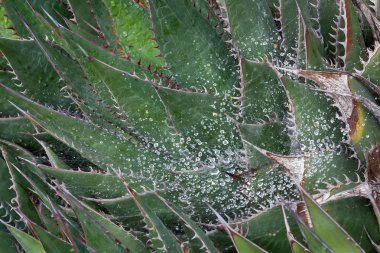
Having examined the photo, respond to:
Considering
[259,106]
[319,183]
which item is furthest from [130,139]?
[319,183]

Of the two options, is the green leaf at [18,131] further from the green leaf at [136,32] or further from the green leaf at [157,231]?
the green leaf at [157,231]

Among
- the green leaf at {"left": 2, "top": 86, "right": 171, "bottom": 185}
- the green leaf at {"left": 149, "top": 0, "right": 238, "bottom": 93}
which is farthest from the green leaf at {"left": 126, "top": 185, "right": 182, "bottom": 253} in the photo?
the green leaf at {"left": 149, "top": 0, "right": 238, "bottom": 93}

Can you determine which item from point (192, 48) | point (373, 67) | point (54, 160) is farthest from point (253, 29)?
point (54, 160)

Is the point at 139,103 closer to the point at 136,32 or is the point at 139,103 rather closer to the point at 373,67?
the point at 136,32

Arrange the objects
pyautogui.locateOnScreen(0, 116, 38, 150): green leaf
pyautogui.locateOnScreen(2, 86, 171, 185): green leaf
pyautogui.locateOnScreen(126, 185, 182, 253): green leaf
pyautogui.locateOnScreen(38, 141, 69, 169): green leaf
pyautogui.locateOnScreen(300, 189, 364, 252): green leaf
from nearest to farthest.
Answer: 1. pyautogui.locateOnScreen(300, 189, 364, 252): green leaf
2. pyautogui.locateOnScreen(126, 185, 182, 253): green leaf
3. pyautogui.locateOnScreen(2, 86, 171, 185): green leaf
4. pyautogui.locateOnScreen(38, 141, 69, 169): green leaf
5. pyautogui.locateOnScreen(0, 116, 38, 150): green leaf

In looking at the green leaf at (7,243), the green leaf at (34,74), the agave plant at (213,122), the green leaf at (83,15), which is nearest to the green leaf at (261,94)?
the agave plant at (213,122)

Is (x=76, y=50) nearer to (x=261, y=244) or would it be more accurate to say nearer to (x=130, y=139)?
(x=130, y=139)

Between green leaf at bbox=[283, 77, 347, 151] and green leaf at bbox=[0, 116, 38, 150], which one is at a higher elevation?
green leaf at bbox=[283, 77, 347, 151]

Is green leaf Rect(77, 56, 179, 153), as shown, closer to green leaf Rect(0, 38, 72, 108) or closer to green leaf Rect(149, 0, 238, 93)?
green leaf Rect(149, 0, 238, 93)
